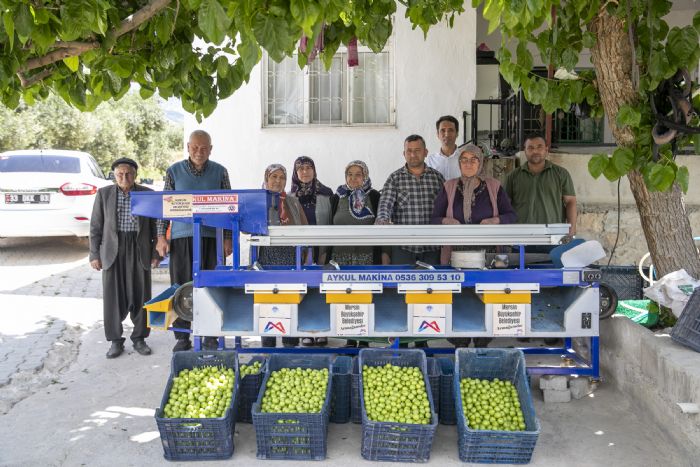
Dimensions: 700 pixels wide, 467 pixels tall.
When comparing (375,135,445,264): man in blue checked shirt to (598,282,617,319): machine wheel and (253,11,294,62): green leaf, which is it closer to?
(598,282,617,319): machine wheel

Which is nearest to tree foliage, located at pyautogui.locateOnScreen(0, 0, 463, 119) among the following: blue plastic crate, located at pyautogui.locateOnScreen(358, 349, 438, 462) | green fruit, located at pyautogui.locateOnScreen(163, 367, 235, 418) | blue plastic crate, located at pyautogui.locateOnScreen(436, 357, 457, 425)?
green fruit, located at pyautogui.locateOnScreen(163, 367, 235, 418)

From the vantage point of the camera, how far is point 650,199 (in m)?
5.13

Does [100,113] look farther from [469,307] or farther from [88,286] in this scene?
[469,307]

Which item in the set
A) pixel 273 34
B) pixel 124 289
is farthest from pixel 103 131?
pixel 273 34

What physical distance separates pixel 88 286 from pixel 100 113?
2098cm

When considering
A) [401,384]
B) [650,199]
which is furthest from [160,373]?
[650,199]

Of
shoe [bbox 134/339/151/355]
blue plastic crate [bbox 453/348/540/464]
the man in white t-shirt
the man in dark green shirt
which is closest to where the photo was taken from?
blue plastic crate [bbox 453/348/540/464]

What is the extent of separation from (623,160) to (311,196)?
294 cm

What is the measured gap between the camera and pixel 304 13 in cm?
245

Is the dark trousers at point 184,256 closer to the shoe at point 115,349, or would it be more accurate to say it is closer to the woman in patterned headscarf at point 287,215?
the woman in patterned headscarf at point 287,215

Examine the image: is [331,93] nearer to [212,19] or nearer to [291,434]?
[291,434]

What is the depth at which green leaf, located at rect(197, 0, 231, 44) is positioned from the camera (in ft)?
7.64

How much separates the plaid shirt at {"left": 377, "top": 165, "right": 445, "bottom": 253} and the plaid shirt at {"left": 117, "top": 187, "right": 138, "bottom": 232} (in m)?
2.24

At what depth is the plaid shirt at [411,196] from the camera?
6.13 metres
